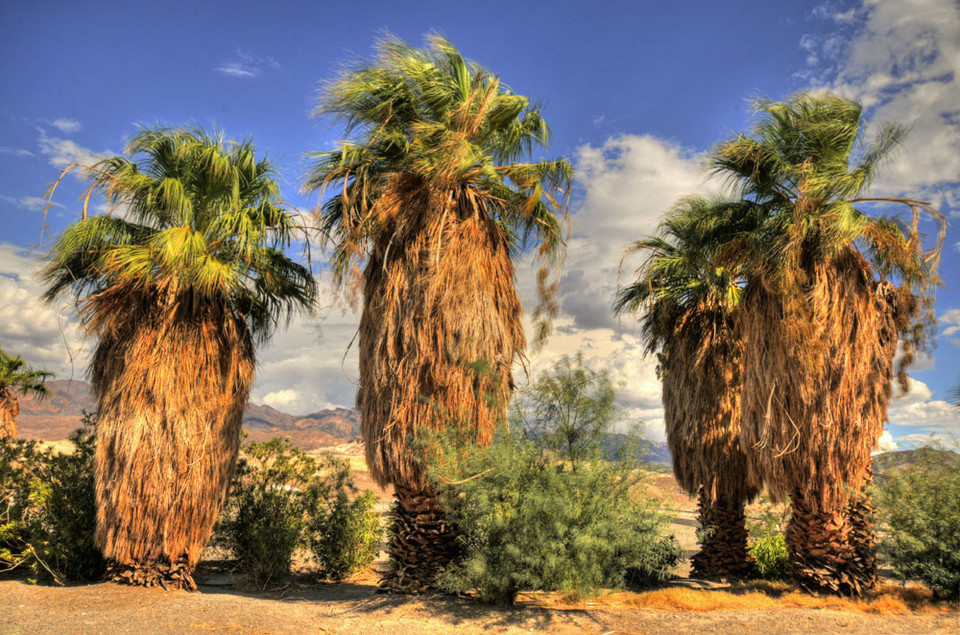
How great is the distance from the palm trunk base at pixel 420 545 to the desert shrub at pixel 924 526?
338 inches

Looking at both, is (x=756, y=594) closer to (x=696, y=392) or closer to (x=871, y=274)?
(x=696, y=392)

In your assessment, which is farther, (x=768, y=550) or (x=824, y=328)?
(x=768, y=550)

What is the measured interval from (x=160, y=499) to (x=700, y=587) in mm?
12348

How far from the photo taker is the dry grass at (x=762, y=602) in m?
11.0

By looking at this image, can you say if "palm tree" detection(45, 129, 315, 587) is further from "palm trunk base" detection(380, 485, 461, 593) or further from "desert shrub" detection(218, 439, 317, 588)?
"palm trunk base" detection(380, 485, 461, 593)

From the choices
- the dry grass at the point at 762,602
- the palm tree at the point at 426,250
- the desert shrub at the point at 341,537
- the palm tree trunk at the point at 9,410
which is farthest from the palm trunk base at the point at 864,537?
the palm tree trunk at the point at 9,410

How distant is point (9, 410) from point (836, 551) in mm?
26269

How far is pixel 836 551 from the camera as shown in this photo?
40.0ft

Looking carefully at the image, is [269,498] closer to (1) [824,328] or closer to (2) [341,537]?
(2) [341,537]

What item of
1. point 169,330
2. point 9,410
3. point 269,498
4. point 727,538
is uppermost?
point 169,330

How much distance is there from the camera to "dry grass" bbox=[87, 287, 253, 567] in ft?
38.5

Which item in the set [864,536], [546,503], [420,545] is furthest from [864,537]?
[420,545]

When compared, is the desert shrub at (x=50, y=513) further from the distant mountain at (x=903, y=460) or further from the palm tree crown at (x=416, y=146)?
the distant mountain at (x=903, y=460)

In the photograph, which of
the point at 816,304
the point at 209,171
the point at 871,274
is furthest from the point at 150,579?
the point at 871,274
